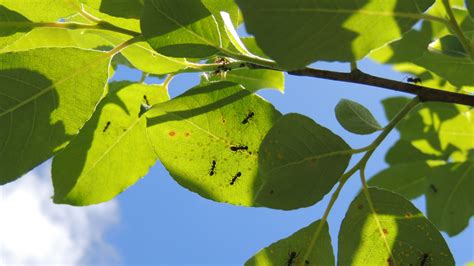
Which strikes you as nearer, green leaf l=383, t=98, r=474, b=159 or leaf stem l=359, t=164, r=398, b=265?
leaf stem l=359, t=164, r=398, b=265

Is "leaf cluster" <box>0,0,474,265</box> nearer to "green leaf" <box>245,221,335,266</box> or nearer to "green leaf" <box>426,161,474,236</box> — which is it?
"green leaf" <box>245,221,335,266</box>

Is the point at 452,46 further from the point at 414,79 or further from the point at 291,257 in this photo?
the point at 414,79

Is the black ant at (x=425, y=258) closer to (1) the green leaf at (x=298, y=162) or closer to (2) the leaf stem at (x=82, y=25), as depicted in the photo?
(1) the green leaf at (x=298, y=162)

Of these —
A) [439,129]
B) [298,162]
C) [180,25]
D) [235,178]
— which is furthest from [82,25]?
[439,129]

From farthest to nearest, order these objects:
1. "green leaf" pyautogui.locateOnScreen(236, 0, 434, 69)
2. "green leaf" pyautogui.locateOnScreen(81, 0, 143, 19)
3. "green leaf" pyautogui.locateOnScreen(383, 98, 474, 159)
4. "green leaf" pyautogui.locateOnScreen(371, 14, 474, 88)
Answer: "green leaf" pyautogui.locateOnScreen(383, 98, 474, 159) < "green leaf" pyautogui.locateOnScreen(371, 14, 474, 88) < "green leaf" pyautogui.locateOnScreen(81, 0, 143, 19) < "green leaf" pyautogui.locateOnScreen(236, 0, 434, 69)

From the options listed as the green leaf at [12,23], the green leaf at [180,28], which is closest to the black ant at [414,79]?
the green leaf at [180,28]

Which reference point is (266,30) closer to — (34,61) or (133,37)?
(133,37)

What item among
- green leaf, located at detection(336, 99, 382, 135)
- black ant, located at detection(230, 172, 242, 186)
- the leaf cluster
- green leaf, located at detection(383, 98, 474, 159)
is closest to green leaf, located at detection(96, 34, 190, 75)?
the leaf cluster
